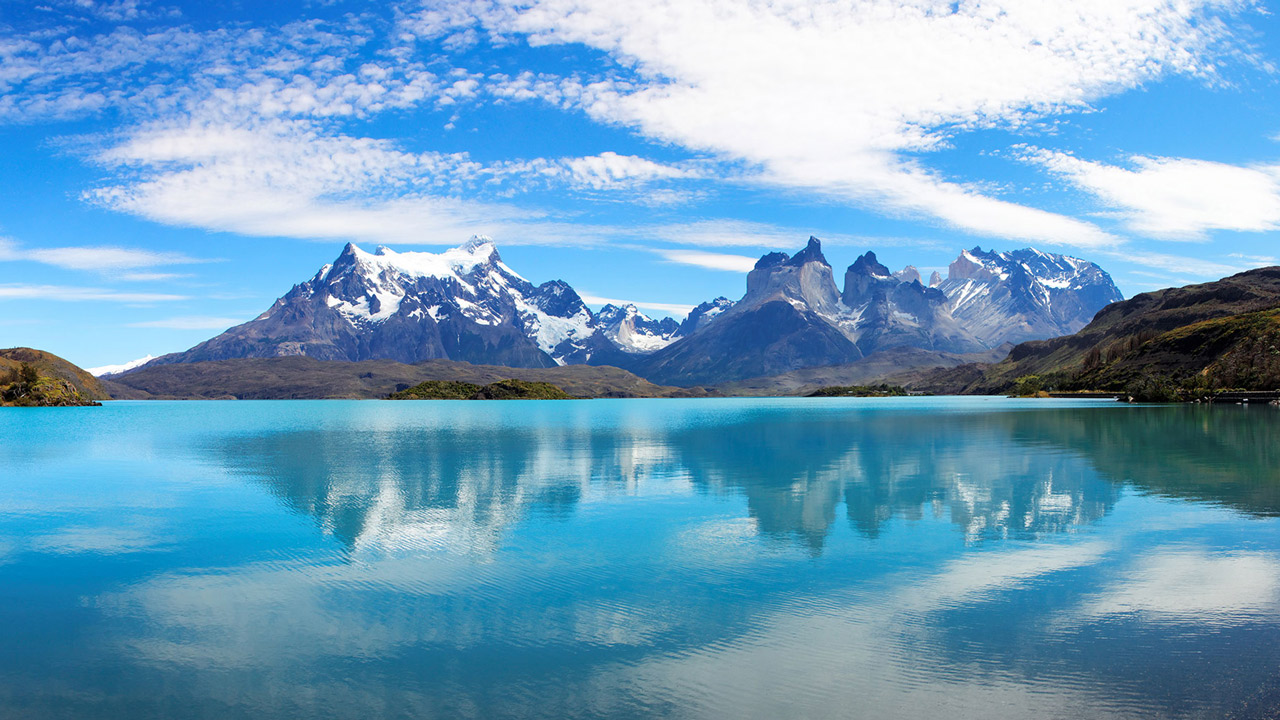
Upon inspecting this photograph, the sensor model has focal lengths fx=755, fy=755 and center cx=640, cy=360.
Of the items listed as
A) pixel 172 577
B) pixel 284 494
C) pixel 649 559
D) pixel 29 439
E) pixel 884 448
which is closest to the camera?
pixel 172 577

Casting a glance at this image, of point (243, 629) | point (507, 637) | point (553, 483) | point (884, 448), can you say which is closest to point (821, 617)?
point (507, 637)

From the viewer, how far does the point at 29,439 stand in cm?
10519

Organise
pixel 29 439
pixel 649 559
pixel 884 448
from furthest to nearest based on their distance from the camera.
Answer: pixel 29 439 → pixel 884 448 → pixel 649 559

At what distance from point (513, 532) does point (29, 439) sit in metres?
105

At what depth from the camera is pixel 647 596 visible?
2527cm

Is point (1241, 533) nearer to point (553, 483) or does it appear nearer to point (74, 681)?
point (553, 483)

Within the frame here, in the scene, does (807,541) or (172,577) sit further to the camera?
(807,541)

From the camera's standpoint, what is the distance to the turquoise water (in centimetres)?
1730

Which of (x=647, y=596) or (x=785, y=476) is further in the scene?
(x=785, y=476)

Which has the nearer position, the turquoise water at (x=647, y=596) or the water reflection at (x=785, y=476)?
the turquoise water at (x=647, y=596)

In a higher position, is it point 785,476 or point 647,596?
point 785,476

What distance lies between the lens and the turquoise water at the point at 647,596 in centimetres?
1730

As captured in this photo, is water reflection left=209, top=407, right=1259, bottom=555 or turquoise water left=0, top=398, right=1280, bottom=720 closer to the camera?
turquoise water left=0, top=398, right=1280, bottom=720

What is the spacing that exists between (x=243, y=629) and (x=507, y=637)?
26.6ft
